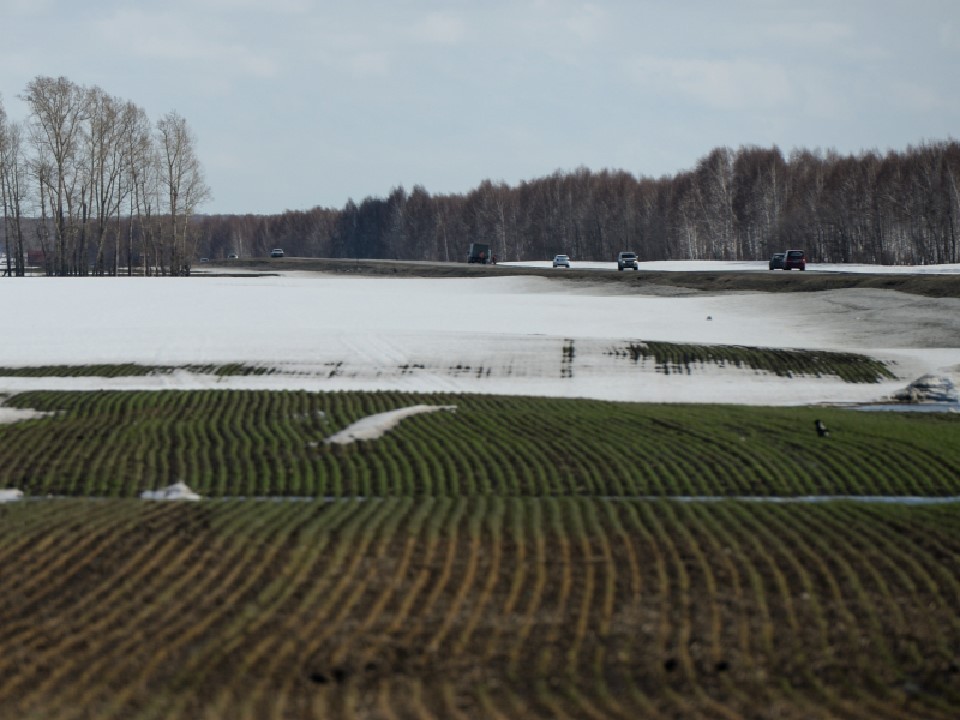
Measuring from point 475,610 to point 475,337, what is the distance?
22.6 metres

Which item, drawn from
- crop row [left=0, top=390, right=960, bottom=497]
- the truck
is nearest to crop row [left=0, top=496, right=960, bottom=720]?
crop row [left=0, top=390, right=960, bottom=497]

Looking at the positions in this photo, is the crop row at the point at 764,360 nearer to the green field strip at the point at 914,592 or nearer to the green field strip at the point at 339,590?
the green field strip at the point at 914,592

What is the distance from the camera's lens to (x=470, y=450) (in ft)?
58.3

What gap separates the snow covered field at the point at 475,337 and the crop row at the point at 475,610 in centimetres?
1177

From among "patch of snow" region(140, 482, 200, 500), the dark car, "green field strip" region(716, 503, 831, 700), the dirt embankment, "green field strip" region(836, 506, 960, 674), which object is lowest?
"green field strip" region(836, 506, 960, 674)

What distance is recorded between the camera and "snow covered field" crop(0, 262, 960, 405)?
85.9ft

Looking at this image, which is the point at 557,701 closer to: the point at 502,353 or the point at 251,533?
the point at 251,533

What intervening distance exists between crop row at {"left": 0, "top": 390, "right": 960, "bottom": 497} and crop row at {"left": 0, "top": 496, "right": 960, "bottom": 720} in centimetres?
149

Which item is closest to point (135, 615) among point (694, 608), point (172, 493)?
point (694, 608)

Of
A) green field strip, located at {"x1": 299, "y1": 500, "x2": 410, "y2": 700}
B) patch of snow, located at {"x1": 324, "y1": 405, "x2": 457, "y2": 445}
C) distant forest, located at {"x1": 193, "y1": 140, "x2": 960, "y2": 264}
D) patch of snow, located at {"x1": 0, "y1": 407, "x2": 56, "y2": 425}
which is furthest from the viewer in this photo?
distant forest, located at {"x1": 193, "y1": 140, "x2": 960, "y2": 264}

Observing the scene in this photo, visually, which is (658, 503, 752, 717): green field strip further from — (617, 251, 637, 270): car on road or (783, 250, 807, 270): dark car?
(617, 251, 637, 270): car on road

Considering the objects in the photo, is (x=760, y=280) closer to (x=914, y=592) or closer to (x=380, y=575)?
(x=914, y=592)

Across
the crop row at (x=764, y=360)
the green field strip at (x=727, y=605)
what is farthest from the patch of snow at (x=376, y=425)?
the crop row at (x=764, y=360)

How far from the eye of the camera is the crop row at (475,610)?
8.27 meters
